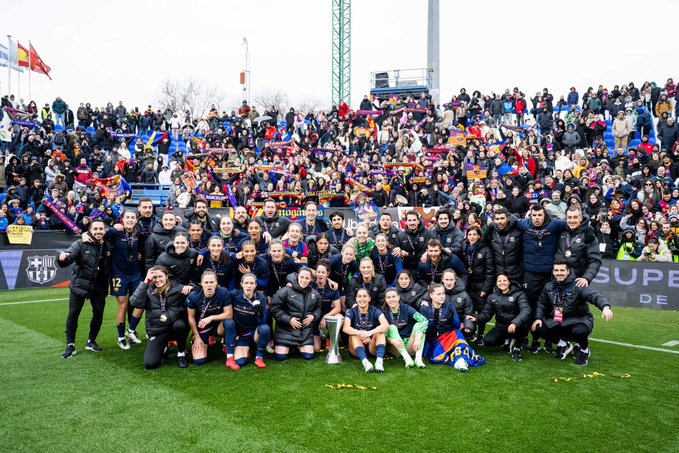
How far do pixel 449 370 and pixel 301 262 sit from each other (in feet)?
8.09

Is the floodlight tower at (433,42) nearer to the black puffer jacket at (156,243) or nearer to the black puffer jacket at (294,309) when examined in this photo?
the black puffer jacket at (156,243)

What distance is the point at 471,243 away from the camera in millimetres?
7664

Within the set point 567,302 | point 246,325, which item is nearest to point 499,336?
point 567,302

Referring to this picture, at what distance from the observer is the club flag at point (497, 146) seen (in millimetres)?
17438

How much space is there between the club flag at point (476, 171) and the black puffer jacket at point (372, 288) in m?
9.88

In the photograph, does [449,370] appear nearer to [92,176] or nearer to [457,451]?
[457,451]

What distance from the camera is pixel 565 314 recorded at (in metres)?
6.87

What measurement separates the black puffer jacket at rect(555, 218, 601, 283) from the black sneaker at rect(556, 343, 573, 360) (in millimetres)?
945

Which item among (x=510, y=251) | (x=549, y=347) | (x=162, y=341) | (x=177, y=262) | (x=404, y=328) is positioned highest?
(x=510, y=251)

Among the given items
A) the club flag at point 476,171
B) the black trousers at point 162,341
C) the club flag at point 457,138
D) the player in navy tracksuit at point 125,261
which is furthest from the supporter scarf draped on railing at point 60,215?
the club flag at point 457,138

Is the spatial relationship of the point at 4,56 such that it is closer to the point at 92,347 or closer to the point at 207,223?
the point at 207,223

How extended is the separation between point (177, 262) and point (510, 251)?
4.48 metres

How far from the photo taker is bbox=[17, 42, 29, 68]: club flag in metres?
25.3

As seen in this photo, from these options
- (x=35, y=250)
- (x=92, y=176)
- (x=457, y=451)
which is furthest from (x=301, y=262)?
(x=92, y=176)
